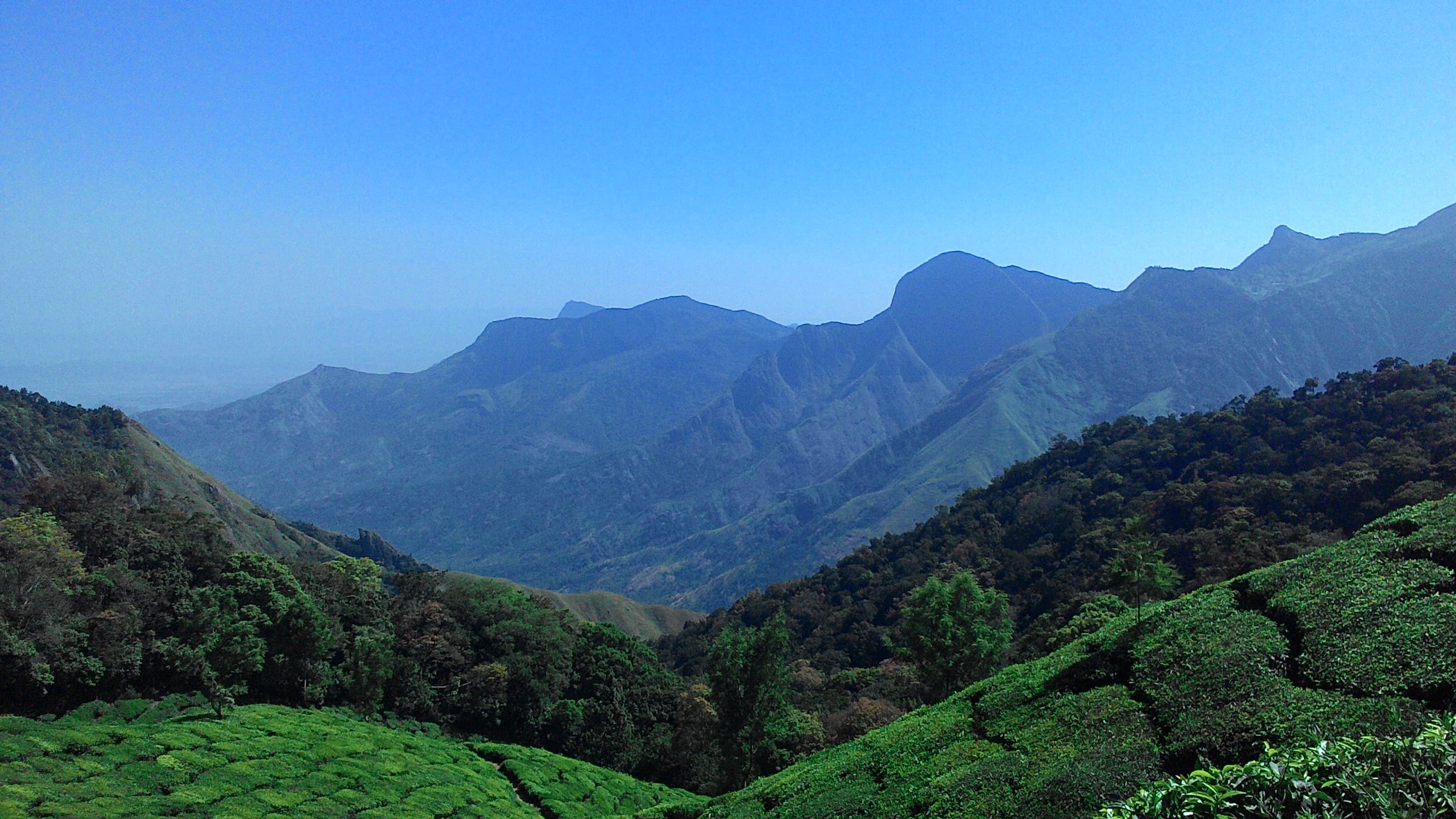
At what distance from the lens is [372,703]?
41.9 meters

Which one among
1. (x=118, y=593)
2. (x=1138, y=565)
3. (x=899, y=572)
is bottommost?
(x=899, y=572)

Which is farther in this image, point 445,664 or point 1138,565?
point 445,664

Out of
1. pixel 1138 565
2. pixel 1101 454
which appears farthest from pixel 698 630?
pixel 1138 565

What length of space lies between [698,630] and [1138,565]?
77.3m

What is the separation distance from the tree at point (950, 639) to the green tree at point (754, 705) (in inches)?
289

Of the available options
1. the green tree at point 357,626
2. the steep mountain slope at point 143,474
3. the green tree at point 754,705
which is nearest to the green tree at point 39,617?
the green tree at point 357,626

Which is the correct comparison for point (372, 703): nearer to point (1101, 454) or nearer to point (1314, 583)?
point (1314, 583)

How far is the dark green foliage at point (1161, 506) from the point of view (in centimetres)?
5353

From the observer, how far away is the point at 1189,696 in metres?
15.2

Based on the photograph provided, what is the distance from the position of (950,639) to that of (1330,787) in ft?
101

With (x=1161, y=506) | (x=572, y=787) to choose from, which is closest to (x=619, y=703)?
(x=572, y=787)

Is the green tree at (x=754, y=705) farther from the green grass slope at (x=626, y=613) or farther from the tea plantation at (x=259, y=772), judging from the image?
the green grass slope at (x=626, y=613)

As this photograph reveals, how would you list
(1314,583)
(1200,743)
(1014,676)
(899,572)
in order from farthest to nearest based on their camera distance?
1. (899,572)
2. (1014,676)
3. (1314,583)
4. (1200,743)

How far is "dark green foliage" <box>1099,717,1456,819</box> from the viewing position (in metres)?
7.32
